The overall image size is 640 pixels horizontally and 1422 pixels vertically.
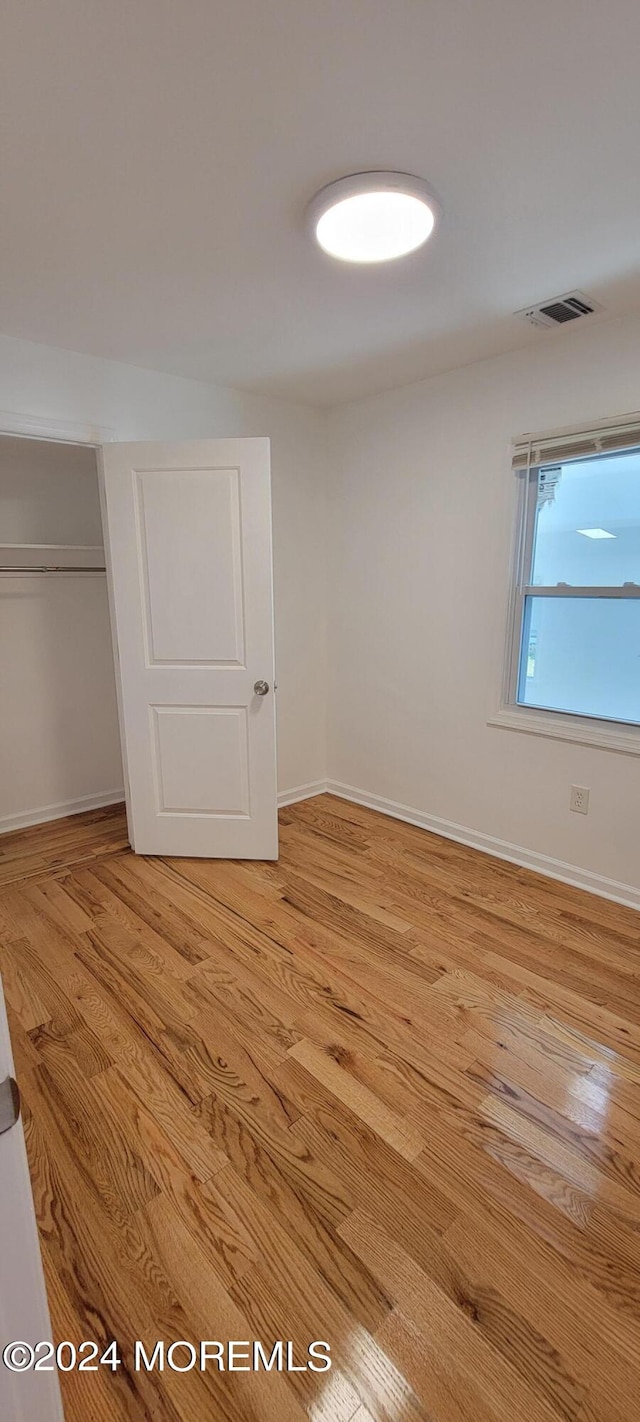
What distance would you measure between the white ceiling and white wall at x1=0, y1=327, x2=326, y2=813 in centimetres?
26

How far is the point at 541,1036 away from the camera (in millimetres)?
1807

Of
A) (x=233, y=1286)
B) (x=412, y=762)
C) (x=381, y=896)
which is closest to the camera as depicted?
(x=233, y=1286)

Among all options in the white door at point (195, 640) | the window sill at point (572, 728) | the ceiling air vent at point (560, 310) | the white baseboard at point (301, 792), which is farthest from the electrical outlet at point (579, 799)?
the ceiling air vent at point (560, 310)

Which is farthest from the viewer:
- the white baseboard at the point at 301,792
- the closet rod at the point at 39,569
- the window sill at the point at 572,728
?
the white baseboard at the point at 301,792

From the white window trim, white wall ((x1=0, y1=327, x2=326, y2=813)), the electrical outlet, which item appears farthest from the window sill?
white wall ((x1=0, y1=327, x2=326, y2=813))

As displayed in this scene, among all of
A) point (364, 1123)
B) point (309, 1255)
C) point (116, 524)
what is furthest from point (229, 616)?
point (309, 1255)

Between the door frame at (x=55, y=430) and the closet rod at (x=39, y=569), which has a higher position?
the door frame at (x=55, y=430)

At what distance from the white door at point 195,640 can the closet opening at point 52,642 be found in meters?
0.73

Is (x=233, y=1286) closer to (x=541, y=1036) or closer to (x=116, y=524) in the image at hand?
(x=541, y=1036)

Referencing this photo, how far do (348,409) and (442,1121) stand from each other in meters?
3.36

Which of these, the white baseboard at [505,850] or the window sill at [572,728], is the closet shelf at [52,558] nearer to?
the white baseboard at [505,850]

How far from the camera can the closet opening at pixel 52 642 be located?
129 inches

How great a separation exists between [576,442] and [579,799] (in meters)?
1.52

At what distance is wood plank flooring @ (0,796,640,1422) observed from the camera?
41.3 inches
